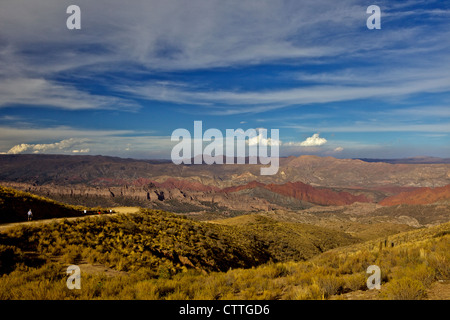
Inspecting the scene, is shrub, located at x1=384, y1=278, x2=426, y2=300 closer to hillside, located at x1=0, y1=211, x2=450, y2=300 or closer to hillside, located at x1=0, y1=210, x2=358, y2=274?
hillside, located at x1=0, y1=211, x2=450, y2=300

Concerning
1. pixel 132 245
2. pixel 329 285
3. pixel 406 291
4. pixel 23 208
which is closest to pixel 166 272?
pixel 132 245

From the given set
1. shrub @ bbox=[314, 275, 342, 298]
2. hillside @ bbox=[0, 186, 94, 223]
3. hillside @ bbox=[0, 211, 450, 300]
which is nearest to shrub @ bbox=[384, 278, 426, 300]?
hillside @ bbox=[0, 211, 450, 300]

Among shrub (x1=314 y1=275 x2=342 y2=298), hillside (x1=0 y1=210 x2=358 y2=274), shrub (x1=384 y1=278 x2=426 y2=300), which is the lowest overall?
hillside (x1=0 y1=210 x2=358 y2=274)

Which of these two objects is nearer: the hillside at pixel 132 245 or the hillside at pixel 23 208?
the hillside at pixel 132 245

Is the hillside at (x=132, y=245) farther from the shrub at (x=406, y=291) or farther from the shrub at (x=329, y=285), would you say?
the shrub at (x=406, y=291)

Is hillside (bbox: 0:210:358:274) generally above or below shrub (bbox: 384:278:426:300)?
below

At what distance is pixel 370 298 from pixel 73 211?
29510mm

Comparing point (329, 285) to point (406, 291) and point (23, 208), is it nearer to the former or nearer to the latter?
point (406, 291)

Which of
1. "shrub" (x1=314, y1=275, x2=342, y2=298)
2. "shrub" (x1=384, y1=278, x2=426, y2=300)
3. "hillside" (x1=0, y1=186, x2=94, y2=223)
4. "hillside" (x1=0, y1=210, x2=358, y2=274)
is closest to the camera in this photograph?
"shrub" (x1=384, y1=278, x2=426, y2=300)

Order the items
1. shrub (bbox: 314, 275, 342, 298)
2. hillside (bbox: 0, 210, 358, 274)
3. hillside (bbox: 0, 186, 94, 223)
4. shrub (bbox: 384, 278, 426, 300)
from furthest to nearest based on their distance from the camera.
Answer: hillside (bbox: 0, 186, 94, 223) → hillside (bbox: 0, 210, 358, 274) → shrub (bbox: 314, 275, 342, 298) → shrub (bbox: 384, 278, 426, 300)

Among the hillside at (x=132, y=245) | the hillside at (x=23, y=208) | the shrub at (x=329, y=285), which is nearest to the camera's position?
the shrub at (x=329, y=285)

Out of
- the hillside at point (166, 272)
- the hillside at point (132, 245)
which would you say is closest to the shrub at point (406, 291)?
the hillside at point (166, 272)

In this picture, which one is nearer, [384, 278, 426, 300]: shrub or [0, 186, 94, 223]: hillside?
[384, 278, 426, 300]: shrub
